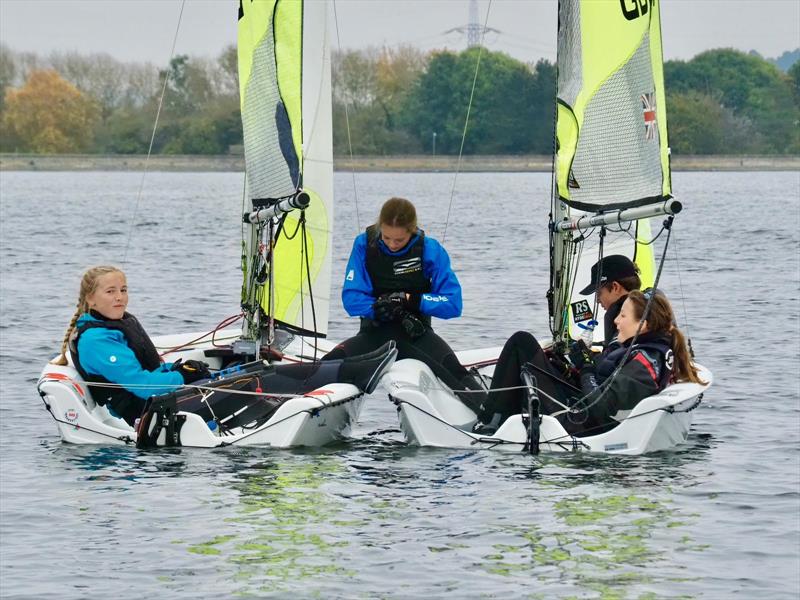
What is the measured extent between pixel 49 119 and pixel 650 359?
321 feet

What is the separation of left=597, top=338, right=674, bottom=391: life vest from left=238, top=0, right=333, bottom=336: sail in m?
1.99

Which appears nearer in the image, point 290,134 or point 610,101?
point 610,101

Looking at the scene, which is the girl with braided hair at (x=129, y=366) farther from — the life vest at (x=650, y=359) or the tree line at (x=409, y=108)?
the tree line at (x=409, y=108)

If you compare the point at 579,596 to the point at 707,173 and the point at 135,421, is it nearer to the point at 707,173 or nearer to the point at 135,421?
the point at 135,421

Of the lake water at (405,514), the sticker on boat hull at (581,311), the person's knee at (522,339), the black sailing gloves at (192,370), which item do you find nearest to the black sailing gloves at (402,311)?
the person's knee at (522,339)

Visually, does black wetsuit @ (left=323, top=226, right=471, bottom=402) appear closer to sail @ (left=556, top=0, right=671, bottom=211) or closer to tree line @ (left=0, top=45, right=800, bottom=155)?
sail @ (left=556, top=0, right=671, bottom=211)

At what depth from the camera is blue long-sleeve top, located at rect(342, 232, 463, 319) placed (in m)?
9.76

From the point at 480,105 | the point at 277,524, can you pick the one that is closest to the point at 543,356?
the point at 277,524

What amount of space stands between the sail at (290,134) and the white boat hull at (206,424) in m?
0.79

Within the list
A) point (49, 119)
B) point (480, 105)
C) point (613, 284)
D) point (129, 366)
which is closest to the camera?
point (129, 366)

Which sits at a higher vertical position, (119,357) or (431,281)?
(431,281)

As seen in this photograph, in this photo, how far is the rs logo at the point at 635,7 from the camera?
10.7m

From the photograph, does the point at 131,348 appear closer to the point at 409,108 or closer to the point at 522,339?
the point at 522,339

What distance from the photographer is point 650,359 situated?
9445mm
